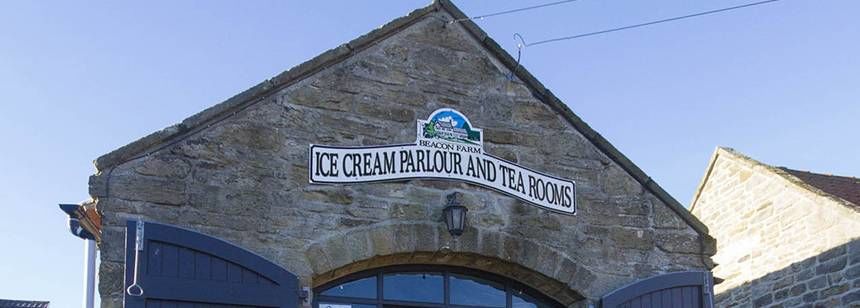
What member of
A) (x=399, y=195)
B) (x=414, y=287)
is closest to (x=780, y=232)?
(x=414, y=287)

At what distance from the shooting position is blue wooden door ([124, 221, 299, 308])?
22.2 ft

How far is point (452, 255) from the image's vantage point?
8.05 m

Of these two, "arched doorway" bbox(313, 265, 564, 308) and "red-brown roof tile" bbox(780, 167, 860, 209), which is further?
"red-brown roof tile" bbox(780, 167, 860, 209)

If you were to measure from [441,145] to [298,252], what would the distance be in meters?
1.52

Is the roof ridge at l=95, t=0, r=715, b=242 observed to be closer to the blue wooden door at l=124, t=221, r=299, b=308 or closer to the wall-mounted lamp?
the blue wooden door at l=124, t=221, r=299, b=308

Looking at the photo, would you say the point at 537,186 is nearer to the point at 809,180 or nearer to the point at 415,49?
A: the point at 415,49

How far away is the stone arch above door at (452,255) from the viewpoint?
7.57 m

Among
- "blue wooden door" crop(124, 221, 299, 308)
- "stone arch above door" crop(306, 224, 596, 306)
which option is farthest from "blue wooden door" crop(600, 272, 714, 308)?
"blue wooden door" crop(124, 221, 299, 308)

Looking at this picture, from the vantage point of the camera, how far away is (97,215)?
735 cm

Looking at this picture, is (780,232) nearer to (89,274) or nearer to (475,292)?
(475,292)

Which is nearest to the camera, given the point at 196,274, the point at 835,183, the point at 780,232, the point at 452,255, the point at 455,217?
the point at 196,274

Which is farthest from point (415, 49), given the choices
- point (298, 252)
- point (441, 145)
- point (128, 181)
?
point (128, 181)

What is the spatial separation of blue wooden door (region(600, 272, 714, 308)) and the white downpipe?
12.9ft

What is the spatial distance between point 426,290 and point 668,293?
2052mm
